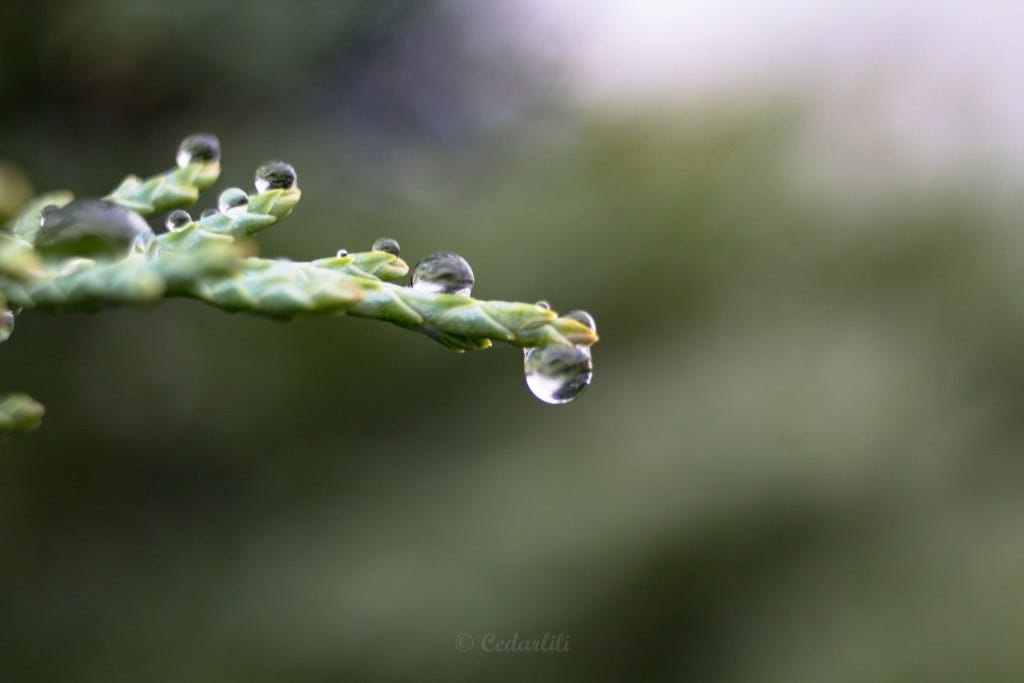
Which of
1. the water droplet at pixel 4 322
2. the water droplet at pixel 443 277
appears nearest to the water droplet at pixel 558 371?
the water droplet at pixel 443 277

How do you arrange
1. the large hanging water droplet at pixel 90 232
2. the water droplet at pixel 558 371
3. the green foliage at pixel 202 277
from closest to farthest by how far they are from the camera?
the green foliage at pixel 202 277
the large hanging water droplet at pixel 90 232
the water droplet at pixel 558 371

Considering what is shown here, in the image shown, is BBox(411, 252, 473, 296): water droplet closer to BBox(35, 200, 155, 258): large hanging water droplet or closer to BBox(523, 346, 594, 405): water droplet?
BBox(523, 346, 594, 405): water droplet

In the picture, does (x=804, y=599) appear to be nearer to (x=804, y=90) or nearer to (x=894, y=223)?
(x=894, y=223)

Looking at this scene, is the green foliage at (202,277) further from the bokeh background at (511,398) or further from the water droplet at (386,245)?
the bokeh background at (511,398)

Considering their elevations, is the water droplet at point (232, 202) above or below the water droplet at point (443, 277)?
above

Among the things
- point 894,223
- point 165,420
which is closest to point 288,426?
point 165,420

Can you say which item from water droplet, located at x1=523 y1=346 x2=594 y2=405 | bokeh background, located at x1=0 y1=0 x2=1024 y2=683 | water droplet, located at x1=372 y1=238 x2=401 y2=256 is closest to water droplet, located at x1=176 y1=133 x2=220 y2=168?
water droplet, located at x1=372 y1=238 x2=401 y2=256

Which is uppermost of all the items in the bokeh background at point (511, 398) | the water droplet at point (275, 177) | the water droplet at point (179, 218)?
the bokeh background at point (511, 398)
